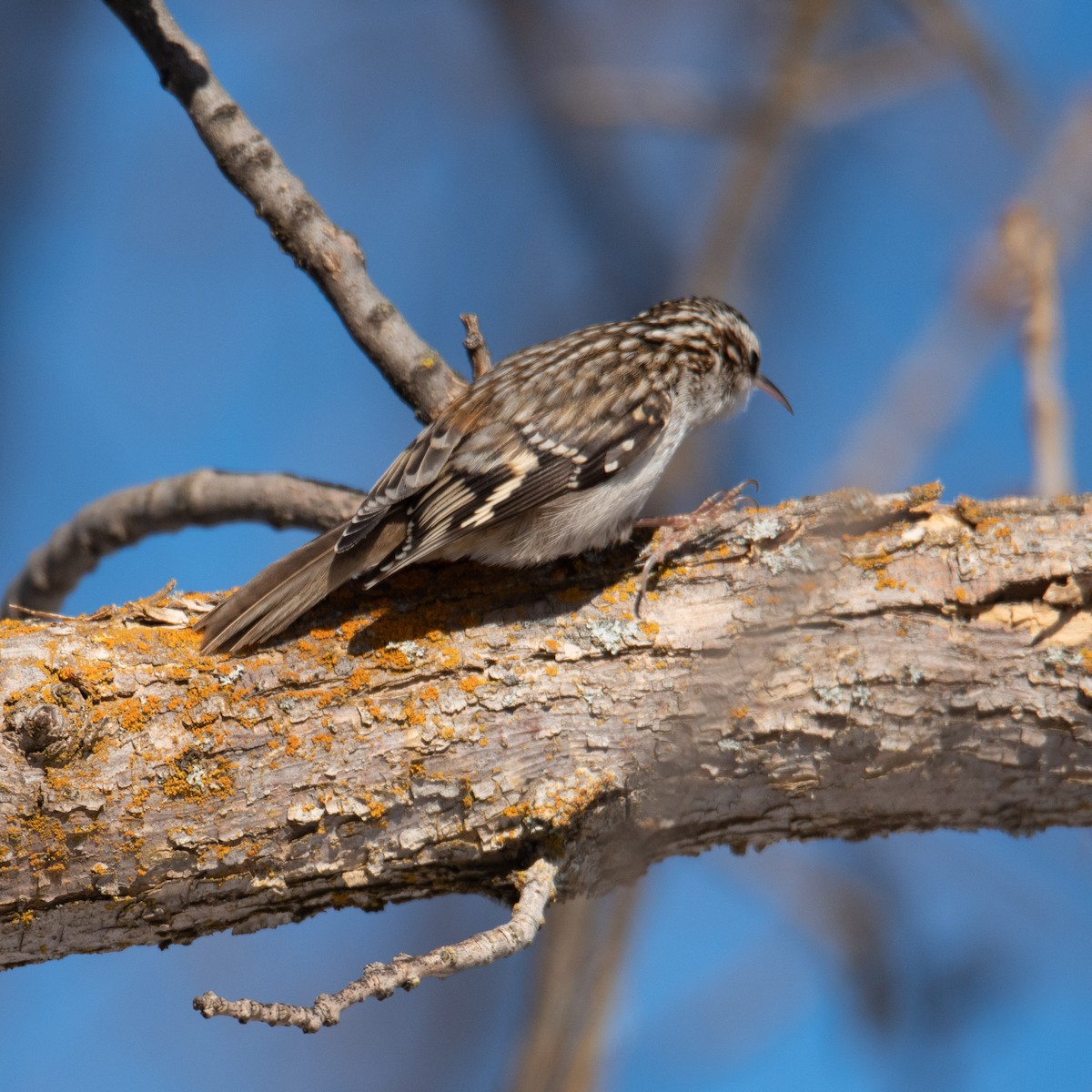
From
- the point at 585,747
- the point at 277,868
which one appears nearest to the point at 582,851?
the point at 585,747

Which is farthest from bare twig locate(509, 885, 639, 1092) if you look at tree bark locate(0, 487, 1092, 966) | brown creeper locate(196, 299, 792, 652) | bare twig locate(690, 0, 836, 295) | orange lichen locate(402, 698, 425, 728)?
bare twig locate(690, 0, 836, 295)

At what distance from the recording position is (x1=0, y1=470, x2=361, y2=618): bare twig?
2734 millimetres

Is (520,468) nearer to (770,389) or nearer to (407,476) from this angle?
(407,476)

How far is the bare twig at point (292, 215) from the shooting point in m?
2.41

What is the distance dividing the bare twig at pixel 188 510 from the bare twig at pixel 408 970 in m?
1.25

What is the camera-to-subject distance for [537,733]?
1887 mm

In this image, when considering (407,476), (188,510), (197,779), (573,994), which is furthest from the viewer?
(188,510)

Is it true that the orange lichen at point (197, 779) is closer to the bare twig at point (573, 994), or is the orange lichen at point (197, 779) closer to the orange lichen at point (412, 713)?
the orange lichen at point (412, 713)

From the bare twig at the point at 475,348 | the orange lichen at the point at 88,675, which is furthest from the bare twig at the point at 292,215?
the orange lichen at the point at 88,675

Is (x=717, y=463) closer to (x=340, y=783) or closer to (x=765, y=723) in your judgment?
(x=765, y=723)

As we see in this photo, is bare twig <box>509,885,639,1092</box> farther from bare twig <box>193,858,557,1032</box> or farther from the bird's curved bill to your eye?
the bird's curved bill

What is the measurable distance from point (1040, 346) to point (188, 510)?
1.95m

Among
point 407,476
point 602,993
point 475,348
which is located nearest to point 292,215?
point 475,348

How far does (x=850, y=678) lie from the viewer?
190 cm
